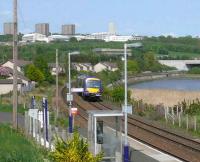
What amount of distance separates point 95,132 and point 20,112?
2929 centimetres

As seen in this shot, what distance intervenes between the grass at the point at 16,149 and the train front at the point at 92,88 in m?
31.2

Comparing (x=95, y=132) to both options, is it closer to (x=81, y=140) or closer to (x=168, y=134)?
(x=81, y=140)

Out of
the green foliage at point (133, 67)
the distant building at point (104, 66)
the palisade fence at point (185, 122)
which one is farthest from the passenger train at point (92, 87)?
the green foliage at point (133, 67)

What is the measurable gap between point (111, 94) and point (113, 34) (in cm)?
4306

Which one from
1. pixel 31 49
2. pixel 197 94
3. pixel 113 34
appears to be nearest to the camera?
pixel 113 34

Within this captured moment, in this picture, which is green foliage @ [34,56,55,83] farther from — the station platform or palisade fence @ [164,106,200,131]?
the station platform

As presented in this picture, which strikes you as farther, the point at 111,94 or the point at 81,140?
the point at 111,94

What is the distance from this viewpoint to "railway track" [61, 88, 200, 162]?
2747 cm

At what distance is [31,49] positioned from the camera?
188 metres

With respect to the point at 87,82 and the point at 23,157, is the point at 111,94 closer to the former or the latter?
the point at 87,82

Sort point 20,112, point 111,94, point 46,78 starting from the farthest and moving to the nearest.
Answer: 1. point 46,78
2. point 111,94
3. point 20,112

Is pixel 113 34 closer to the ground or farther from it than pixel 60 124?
farther from it

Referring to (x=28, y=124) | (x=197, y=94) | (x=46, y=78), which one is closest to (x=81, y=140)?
(x=28, y=124)

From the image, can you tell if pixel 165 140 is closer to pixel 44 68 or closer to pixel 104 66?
pixel 44 68
